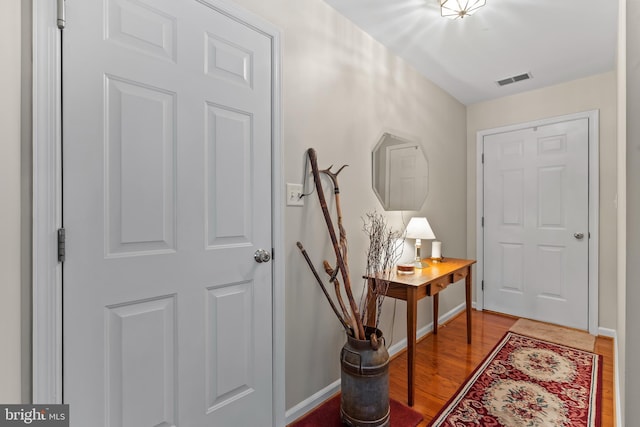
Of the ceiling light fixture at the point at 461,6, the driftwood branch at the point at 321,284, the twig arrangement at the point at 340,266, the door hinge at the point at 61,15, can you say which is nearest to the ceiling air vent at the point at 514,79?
the ceiling light fixture at the point at 461,6

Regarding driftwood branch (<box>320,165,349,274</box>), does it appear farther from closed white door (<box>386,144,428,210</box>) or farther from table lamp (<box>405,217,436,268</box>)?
table lamp (<box>405,217,436,268</box>)

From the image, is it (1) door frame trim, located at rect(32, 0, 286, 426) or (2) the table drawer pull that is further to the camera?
(2) the table drawer pull

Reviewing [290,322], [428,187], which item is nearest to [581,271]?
[428,187]

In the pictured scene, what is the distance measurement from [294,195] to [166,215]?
681mm

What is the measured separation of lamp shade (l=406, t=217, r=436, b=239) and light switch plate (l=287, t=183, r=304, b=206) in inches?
45.2

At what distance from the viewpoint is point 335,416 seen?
1.76 m

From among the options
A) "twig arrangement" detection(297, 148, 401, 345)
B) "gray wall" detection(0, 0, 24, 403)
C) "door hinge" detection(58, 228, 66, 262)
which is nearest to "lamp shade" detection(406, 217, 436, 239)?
"twig arrangement" detection(297, 148, 401, 345)

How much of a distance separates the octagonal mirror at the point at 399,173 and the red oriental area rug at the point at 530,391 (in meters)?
1.33

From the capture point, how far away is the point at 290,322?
1729mm

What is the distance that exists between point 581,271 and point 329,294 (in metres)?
2.66

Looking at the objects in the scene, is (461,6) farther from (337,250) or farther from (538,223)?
(538,223)

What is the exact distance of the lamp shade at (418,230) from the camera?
249 centimetres

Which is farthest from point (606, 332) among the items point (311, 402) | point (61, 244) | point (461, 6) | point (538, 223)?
point (61, 244)

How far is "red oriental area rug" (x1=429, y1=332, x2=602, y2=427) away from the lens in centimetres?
172
